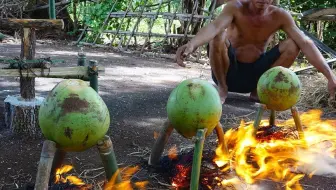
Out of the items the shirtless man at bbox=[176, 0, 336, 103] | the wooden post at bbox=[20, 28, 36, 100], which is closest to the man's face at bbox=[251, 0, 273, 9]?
the shirtless man at bbox=[176, 0, 336, 103]

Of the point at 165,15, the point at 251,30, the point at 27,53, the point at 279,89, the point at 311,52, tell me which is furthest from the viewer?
the point at 165,15

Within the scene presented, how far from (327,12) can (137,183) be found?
699cm

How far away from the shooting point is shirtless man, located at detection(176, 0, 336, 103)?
350cm

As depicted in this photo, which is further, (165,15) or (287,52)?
(165,15)

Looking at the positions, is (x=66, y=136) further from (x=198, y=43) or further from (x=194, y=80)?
(x=198, y=43)

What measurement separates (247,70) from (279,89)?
6.34 feet

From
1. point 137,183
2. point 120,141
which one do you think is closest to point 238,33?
point 120,141

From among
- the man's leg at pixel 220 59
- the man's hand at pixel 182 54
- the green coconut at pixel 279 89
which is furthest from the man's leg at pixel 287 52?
the man's hand at pixel 182 54

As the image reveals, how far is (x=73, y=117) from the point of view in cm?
155

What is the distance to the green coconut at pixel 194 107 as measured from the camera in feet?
5.88

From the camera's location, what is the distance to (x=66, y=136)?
155 centimetres

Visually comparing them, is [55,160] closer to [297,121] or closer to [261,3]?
[297,121]

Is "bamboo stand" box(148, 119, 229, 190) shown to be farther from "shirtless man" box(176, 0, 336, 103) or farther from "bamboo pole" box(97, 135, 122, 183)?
"shirtless man" box(176, 0, 336, 103)

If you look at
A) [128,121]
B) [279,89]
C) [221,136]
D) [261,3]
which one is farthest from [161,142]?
[261,3]
